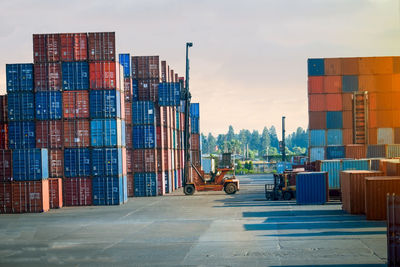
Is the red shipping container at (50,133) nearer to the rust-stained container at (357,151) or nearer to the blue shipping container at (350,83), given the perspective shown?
the rust-stained container at (357,151)

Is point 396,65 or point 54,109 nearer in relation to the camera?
point 54,109

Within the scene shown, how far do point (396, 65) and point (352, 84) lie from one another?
5.61m

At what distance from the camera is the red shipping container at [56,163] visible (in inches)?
1778

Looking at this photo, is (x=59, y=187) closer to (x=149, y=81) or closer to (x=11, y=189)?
(x=11, y=189)

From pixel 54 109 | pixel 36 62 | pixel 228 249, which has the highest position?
pixel 36 62

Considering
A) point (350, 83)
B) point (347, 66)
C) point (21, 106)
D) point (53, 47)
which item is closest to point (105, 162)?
point (21, 106)

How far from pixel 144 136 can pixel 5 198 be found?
617 inches

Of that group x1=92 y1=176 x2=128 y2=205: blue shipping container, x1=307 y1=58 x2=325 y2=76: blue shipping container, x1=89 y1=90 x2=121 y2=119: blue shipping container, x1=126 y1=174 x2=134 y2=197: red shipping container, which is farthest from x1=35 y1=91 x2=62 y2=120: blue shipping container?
x1=307 y1=58 x2=325 y2=76: blue shipping container

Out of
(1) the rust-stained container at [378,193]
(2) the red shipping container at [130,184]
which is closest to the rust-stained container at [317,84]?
(2) the red shipping container at [130,184]

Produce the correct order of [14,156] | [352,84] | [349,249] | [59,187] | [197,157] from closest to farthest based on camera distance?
[349,249], [14,156], [59,187], [352,84], [197,157]

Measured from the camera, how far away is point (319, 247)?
22219 millimetres

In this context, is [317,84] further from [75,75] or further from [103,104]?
[75,75]

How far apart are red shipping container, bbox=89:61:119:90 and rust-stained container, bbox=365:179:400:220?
73.0ft

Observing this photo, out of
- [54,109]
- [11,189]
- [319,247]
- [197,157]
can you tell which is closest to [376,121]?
[197,157]
